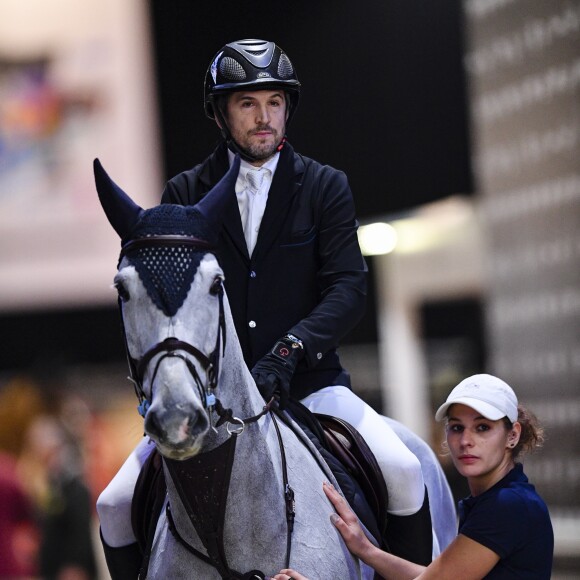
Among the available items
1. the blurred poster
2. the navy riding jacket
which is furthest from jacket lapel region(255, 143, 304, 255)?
the blurred poster

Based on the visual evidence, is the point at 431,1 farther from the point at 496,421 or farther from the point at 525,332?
the point at 496,421

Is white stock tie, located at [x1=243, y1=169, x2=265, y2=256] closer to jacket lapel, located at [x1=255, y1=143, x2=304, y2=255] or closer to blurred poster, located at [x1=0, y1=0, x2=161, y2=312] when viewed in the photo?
jacket lapel, located at [x1=255, y1=143, x2=304, y2=255]

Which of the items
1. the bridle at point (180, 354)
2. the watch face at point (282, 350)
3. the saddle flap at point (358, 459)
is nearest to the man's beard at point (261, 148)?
the watch face at point (282, 350)

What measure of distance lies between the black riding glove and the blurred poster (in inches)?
369

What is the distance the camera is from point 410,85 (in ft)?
35.3

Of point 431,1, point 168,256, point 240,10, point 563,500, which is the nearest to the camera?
point 168,256

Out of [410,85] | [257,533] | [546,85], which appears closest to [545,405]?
[546,85]

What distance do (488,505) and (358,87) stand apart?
8.36 metres

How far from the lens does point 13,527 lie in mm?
9695

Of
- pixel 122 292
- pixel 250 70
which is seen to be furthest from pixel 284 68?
pixel 122 292

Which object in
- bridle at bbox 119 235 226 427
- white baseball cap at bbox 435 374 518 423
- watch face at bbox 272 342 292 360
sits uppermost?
bridle at bbox 119 235 226 427

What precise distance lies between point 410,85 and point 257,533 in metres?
7.92

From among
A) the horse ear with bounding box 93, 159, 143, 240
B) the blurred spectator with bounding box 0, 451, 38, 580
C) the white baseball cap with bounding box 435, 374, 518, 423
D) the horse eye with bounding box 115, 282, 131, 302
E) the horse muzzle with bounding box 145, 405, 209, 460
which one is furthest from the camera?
the blurred spectator with bounding box 0, 451, 38, 580

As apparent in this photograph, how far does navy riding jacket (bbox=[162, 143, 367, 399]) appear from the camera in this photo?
12.7 feet
